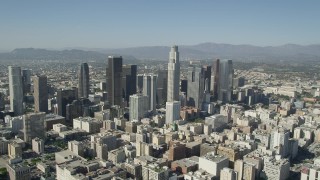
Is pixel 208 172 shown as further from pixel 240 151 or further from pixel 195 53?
pixel 195 53

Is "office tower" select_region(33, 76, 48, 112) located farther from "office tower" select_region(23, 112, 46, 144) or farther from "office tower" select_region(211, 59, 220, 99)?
"office tower" select_region(211, 59, 220, 99)

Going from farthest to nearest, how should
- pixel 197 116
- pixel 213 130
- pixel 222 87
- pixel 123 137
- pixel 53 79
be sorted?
pixel 53 79 → pixel 222 87 → pixel 197 116 → pixel 213 130 → pixel 123 137

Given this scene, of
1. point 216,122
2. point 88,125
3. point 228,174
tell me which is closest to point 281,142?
point 228,174

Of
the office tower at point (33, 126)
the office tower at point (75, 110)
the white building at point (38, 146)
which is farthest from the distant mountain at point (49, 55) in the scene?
the white building at point (38, 146)

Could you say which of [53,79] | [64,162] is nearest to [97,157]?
[64,162]

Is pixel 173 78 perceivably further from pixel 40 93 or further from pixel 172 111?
pixel 40 93

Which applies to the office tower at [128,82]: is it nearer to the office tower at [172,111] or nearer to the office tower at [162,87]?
the office tower at [162,87]
